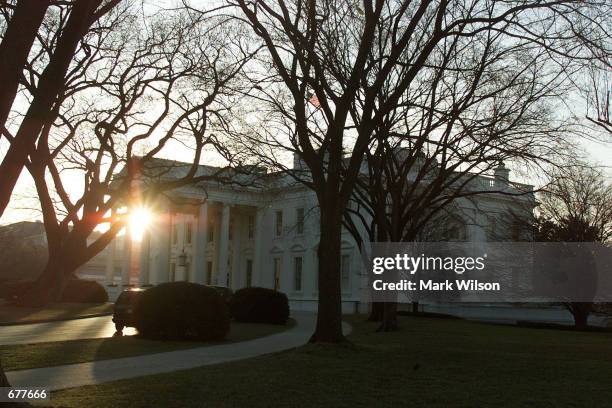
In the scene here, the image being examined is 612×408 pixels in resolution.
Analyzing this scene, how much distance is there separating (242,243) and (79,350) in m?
55.3

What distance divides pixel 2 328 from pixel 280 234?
1661 inches

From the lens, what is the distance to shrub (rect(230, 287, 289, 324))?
2900 cm

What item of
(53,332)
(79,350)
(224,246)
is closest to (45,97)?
(79,350)

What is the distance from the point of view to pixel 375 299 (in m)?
35.0

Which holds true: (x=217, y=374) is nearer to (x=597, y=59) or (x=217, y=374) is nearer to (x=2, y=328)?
(x=597, y=59)

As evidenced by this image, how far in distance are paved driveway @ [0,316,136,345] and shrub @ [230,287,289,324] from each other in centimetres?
522

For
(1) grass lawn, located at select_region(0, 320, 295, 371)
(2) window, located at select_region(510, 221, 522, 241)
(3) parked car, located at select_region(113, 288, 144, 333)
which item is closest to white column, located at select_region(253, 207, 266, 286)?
(2) window, located at select_region(510, 221, 522, 241)

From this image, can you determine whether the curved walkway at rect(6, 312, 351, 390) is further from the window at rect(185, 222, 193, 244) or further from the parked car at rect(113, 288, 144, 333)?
the window at rect(185, 222, 193, 244)

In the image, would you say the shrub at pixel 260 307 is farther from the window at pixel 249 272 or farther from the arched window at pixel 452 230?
the window at pixel 249 272

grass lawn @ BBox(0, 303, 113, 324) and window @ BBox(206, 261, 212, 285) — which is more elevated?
window @ BBox(206, 261, 212, 285)

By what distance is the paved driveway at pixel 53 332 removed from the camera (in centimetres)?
1994

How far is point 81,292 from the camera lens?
45.6 meters

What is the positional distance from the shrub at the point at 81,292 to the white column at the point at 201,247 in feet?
67.9

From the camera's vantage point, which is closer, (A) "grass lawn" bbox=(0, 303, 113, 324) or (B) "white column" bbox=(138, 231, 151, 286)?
(A) "grass lawn" bbox=(0, 303, 113, 324)
